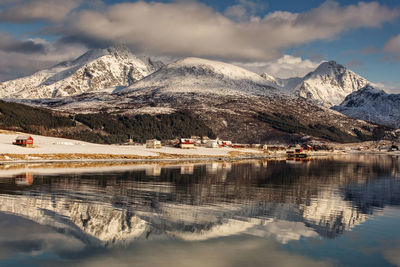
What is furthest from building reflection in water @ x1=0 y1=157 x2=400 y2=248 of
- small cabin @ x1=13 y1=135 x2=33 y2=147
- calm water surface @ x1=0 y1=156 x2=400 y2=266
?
small cabin @ x1=13 y1=135 x2=33 y2=147

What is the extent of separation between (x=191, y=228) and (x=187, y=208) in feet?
27.9

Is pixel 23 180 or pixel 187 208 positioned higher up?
pixel 23 180

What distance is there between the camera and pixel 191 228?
29.4 metres

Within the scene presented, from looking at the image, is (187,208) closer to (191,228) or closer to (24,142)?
(191,228)

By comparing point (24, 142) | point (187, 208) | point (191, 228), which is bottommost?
point (191, 228)

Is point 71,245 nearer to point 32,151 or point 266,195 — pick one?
point 266,195

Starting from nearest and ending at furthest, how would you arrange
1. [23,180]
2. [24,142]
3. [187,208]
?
1. [187,208]
2. [23,180]
3. [24,142]

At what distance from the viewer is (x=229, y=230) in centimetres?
2908

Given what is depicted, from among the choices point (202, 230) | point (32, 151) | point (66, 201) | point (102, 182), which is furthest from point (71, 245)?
point (32, 151)

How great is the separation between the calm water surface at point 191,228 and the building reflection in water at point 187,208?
85 millimetres

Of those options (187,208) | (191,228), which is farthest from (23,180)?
(191,228)

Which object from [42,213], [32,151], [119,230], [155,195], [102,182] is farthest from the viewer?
[32,151]

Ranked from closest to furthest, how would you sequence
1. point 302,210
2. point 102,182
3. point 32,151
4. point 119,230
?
point 119,230 < point 302,210 < point 102,182 < point 32,151

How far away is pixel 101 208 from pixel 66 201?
530 cm
